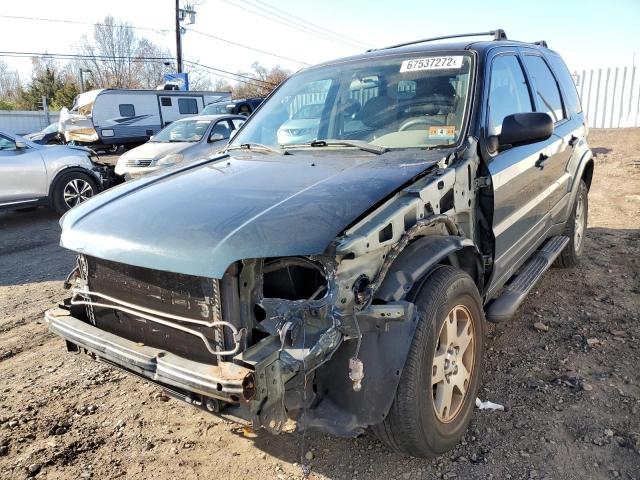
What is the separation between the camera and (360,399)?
216cm

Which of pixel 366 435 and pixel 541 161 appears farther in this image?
pixel 541 161

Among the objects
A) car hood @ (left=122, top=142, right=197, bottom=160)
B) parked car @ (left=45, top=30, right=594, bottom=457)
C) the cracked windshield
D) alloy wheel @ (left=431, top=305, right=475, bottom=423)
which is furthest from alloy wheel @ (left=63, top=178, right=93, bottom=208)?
alloy wheel @ (left=431, top=305, right=475, bottom=423)

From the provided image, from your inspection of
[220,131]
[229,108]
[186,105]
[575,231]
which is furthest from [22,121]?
[575,231]

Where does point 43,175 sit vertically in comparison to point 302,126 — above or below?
below

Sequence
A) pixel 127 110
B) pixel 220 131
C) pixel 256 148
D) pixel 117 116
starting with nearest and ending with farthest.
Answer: pixel 256 148, pixel 220 131, pixel 117 116, pixel 127 110

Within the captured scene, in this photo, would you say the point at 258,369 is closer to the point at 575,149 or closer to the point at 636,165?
the point at 575,149

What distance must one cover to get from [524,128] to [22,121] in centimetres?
3841

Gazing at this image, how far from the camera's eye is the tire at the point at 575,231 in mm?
5125

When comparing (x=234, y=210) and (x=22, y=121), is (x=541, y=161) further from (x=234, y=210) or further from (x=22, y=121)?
(x=22, y=121)

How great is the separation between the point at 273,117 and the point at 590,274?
3598 millimetres

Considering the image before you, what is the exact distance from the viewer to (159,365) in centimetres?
215

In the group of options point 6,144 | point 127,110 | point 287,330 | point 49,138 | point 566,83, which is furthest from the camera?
point 49,138

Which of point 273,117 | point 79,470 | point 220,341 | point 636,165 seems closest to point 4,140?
point 273,117

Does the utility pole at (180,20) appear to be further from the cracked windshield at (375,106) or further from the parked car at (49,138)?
the cracked windshield at (375,106)
